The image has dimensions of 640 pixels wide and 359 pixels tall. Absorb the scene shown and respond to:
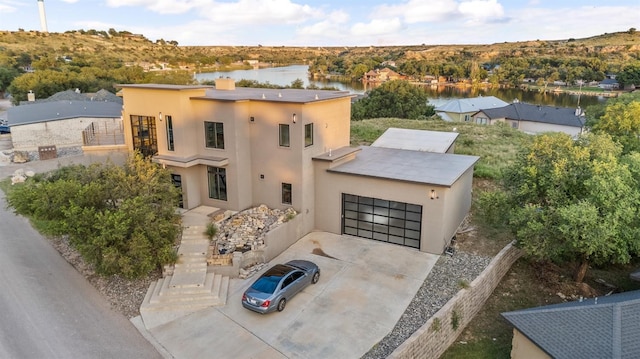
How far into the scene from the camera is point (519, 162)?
1767cm

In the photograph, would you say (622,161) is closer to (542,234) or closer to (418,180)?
(542,234)

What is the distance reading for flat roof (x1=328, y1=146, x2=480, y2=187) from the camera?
18.0 m

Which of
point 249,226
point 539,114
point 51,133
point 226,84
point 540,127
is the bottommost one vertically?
point 540,127

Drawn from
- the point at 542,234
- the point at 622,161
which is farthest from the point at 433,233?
the point at 622,161

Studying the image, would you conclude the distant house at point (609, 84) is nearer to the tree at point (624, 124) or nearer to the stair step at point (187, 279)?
the tree at point (624, 124)

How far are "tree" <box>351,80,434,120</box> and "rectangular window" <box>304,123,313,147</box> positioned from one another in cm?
4543

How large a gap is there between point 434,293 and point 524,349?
3.41 m

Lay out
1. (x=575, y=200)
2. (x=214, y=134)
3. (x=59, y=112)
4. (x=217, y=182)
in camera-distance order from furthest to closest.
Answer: (x=59, y=112)
(x=217, y=182)
(x=214, y=134)
(x=575, y=200)

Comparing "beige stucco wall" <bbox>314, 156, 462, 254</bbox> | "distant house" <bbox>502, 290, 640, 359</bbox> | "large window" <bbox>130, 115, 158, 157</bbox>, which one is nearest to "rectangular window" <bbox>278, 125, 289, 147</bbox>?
"beige stucco wall" <bbox>314, 156, 462, 254</bbox>

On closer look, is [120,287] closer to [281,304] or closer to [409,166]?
[281,304]

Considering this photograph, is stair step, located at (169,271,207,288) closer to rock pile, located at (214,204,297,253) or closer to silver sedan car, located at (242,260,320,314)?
rock pile, located at (214,204,297,253)

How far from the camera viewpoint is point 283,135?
19.2 meters

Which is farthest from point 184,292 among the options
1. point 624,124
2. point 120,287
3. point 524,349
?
point 624,124

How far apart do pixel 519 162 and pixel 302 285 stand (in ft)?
34.2
